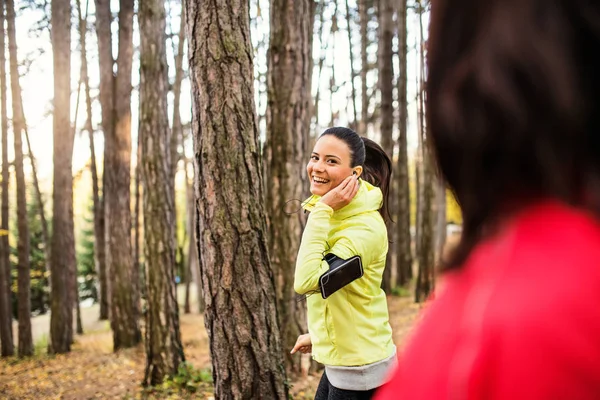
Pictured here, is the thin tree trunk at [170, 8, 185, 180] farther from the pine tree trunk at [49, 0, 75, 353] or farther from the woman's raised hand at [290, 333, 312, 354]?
the woman's raised hand at [290, 333, 312, 354]

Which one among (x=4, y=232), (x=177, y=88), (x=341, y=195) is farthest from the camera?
(x=177, y=88)

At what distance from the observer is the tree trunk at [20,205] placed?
12.4 metres

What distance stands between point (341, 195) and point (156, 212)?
549 cm

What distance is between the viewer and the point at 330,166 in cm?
309

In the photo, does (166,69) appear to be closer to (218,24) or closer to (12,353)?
(218,24)

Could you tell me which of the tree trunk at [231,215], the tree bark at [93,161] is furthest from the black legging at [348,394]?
the tree bark at [93,161]

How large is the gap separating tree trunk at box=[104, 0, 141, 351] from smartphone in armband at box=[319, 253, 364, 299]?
1011cm

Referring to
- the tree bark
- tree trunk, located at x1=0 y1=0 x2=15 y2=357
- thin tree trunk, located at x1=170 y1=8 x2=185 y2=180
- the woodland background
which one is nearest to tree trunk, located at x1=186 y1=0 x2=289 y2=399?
the woodland background

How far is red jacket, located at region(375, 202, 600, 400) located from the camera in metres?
0.58

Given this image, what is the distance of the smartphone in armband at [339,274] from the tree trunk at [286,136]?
375 centimetres

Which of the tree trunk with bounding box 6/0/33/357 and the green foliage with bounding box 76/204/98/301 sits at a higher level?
the tree trunk with bounding box 6/0/33/357

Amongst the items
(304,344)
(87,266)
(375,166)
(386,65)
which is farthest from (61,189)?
(87,266)

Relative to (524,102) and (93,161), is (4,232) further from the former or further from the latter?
(524,102)

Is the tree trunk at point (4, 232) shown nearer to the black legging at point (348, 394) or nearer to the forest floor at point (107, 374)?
the forest floor at point (107, 374)
